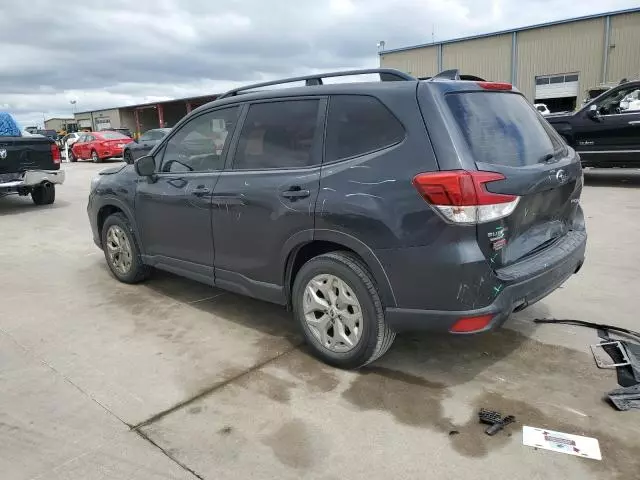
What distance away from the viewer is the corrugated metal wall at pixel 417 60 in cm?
3625

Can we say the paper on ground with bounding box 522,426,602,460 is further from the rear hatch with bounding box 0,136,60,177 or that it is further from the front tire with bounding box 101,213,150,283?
the rear hatch with bounding box 0,136,60,177

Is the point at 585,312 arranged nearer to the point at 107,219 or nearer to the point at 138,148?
the point at 107,219

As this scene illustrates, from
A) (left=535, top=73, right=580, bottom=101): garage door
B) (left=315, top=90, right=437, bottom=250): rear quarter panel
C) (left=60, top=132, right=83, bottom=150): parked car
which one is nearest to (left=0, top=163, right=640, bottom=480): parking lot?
(left=315, top=90, right=437, bottom=250): rear quarter panel

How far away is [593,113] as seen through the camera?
10188 mm

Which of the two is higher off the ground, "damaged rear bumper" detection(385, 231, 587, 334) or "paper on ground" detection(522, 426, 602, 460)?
"damaged rear bumper" detection(385, 231, 587, 334)

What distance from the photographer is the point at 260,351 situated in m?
3.80

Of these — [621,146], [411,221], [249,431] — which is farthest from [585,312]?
[621,146]

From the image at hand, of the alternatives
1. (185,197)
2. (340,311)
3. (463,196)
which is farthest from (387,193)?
(185,197)

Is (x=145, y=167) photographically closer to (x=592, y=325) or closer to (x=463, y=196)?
(x=463, y=196)

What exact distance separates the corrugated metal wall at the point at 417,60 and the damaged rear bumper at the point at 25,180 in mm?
29524

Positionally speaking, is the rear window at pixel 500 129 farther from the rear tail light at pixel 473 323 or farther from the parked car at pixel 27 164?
the parked car at pixel 27 164

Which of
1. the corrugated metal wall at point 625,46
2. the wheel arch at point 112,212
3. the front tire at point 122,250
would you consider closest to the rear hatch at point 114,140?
the wheel arch at point 112,212

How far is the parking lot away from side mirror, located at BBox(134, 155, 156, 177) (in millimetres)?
1179

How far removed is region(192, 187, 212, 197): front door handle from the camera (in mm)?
4066
